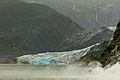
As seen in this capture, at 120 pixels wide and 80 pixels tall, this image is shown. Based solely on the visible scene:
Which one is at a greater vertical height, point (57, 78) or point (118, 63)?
point (118, 63)

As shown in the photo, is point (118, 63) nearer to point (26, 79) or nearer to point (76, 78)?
point (76, 78)

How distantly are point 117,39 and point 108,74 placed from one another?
47.4ft

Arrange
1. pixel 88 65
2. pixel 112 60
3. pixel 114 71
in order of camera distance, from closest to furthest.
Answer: pixel 114 71, pixel 112 60, pixel 88 65

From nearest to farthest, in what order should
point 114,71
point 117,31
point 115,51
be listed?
point 114,71
point 115,51
point 117,31

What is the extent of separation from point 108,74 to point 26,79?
11.9 m

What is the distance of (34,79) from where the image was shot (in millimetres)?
41469

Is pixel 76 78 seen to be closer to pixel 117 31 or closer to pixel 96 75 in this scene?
pixel 96 75

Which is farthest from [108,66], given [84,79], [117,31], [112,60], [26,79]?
[117,31]

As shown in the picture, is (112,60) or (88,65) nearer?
(112,60)

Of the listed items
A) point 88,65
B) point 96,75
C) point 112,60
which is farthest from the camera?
point 88,65

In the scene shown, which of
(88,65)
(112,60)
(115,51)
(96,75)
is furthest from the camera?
(88,65)

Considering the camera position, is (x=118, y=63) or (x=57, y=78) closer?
(x=118, y=63)

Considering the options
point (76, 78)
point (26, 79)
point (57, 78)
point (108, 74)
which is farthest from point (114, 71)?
point (26, 79)

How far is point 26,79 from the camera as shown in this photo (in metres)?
41.5
